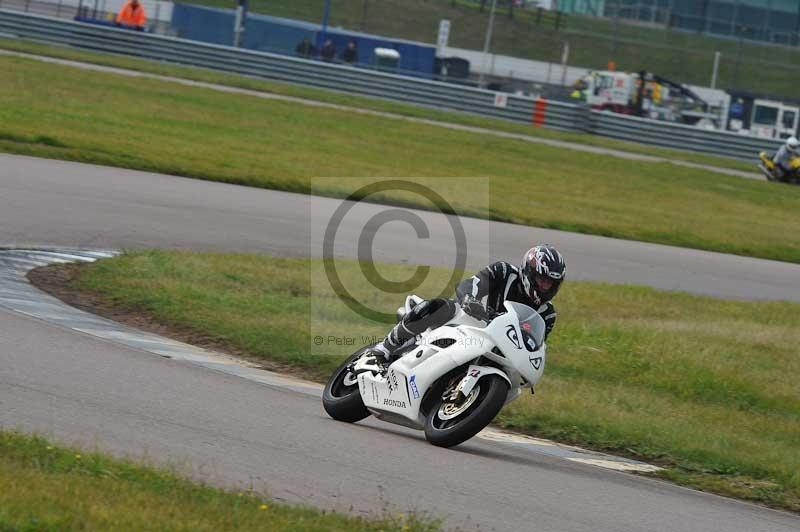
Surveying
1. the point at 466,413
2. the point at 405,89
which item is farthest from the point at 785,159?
the point at 466,413

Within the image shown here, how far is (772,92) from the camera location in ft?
196

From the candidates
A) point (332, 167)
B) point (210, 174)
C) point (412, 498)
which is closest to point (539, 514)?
point (412, 498)

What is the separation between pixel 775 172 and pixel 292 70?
15.9 metres

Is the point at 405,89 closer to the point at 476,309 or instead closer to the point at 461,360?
the point at 476,309

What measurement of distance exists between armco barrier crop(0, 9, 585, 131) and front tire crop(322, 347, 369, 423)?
32.1 metres

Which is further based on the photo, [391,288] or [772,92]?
[772,92]

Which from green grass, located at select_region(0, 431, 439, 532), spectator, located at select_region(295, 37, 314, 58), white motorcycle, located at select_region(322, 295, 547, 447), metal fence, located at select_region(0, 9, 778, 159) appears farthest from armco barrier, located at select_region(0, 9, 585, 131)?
green grass, located at select_region(0, 431, 439, 532)

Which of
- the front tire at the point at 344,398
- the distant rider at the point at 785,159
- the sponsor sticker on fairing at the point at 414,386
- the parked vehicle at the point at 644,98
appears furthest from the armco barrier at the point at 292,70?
the sponsor sticker on fairing at the point at 414,386

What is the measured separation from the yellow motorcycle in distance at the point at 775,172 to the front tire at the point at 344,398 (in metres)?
29.9

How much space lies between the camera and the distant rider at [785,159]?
35906 mm

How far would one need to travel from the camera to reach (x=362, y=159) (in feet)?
82.0

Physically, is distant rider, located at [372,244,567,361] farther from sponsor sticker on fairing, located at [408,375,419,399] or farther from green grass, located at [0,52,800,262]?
green grass, located at [0,52,800,262]

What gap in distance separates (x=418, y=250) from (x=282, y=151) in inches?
352

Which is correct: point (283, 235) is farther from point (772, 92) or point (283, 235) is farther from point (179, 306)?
point (772, 92)
